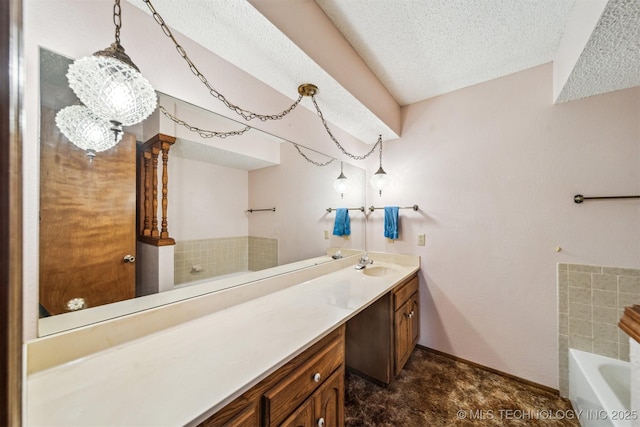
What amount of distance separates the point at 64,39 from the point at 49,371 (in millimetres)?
1094

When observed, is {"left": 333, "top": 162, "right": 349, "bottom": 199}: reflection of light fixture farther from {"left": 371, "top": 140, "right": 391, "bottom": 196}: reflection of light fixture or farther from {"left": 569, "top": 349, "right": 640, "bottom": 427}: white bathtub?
{"left": 569, "top": 349, "right": 640, "bottom": 427}: white bathtub

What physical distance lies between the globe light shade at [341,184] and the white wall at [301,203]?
0.04 m

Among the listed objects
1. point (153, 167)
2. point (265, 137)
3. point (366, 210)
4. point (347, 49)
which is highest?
point (347, 49)

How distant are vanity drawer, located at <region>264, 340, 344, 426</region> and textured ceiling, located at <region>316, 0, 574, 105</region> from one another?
69.0 inches

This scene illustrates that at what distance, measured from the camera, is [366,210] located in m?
2.44

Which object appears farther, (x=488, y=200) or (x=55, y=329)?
(x=488, y=200)

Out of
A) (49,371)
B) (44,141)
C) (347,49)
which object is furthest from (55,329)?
(347,49)

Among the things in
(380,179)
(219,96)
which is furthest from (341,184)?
(219,96)

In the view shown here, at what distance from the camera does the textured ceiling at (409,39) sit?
99 cm

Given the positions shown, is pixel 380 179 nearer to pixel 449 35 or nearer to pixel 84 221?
pixel 449 35

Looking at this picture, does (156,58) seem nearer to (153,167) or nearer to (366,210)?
(153,167)

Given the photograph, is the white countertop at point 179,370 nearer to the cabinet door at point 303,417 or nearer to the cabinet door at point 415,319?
the cabinet door at point 303,417

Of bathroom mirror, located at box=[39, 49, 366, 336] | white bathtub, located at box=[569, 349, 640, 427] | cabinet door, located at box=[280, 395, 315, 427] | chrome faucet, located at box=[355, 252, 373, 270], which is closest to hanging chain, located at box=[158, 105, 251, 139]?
bathroom mirror, located at box=[39, 49, 366, 336]

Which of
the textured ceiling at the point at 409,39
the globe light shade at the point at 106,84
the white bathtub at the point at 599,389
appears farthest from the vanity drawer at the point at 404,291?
the globe light shade at the point at 106,84
